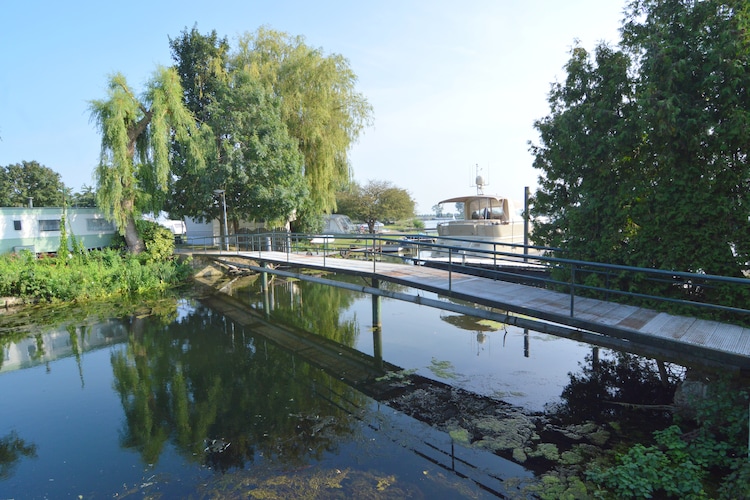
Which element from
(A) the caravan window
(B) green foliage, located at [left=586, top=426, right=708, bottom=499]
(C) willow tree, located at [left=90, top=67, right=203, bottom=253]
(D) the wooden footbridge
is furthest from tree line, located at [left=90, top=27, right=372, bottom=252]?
(B) green foliage, located at [left=586, top=426, right=708, bottom=499]

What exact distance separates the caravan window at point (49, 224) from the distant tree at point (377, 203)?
20.3 meters

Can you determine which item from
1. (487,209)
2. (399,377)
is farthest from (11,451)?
(487,209)

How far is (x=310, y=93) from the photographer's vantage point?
22922mm

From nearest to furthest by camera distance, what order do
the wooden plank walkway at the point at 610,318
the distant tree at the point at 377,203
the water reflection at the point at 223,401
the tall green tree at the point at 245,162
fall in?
the wooden plank walkway at the point at 610,318
the water reflection at the point at 223,401
the tall green tree at the point at 245,162
the distant tree at the point at 377,203

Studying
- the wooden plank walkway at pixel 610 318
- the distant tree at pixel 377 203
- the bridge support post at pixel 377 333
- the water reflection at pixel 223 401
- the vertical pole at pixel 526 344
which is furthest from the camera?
the distant tree at pixel 377 203

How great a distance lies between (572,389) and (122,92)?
71.2 ft

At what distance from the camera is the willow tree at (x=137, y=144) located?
19.3m

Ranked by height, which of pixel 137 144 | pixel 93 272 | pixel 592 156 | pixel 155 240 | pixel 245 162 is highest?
pixel 137 144

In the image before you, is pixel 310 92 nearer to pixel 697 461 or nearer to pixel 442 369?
pixel 442 369

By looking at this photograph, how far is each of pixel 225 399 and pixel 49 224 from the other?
18980mm

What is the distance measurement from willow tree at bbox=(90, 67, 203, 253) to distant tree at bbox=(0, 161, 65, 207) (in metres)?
29.8

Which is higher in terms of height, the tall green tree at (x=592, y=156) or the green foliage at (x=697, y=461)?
the tall green tree at (x=592, y=156)

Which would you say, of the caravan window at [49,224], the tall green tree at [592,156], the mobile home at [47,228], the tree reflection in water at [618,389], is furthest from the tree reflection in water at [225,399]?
the caravan window at [49,224]

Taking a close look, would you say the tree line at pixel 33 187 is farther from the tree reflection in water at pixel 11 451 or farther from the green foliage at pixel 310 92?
the tree reflection in water at pixel 11 451
